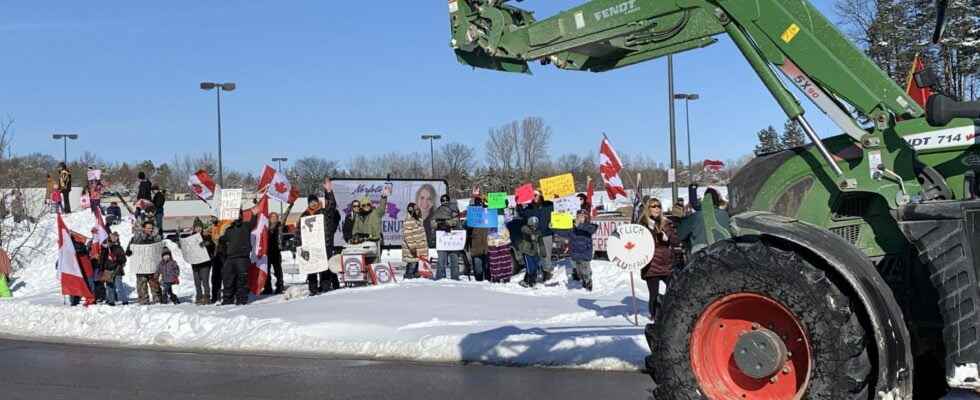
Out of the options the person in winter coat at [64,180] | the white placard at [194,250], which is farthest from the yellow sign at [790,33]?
the person in winter coat at [64,180]

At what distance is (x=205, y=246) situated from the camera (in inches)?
706

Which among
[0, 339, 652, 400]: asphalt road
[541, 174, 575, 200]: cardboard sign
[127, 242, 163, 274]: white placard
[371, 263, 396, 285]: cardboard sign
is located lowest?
[0, 339, 652, 400]: asphalt road

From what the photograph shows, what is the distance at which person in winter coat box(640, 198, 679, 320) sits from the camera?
12.9 m

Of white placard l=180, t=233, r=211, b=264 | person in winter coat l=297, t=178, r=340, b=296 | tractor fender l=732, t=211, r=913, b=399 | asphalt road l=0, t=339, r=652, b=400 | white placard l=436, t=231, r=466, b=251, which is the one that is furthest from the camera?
white placard l=436, t=231, r=466, b=251

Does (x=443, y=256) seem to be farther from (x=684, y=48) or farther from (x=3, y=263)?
(x=684, y=48)

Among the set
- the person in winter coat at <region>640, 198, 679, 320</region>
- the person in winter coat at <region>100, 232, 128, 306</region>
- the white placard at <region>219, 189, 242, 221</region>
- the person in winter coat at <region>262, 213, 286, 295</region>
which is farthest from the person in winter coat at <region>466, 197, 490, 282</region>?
the person in winter coat at <region>100, 232, 128, 306</region>

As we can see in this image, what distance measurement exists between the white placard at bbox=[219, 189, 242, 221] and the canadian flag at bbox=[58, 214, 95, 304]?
310cm

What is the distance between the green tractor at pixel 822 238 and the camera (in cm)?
468

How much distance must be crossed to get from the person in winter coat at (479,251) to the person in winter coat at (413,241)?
957mm

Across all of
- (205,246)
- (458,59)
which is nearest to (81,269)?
(205,246)

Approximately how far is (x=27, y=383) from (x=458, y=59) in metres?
6.62

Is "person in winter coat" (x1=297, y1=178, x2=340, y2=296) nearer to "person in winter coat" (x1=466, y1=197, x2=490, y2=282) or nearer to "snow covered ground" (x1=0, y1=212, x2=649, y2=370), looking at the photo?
"snow covered ground" (x1=0, y1=212, x2=649, y2=370)

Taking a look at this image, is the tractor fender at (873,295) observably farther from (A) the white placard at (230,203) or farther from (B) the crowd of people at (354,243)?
(A) the white placard at (230,203)

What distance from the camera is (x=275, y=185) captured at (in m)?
19.6
